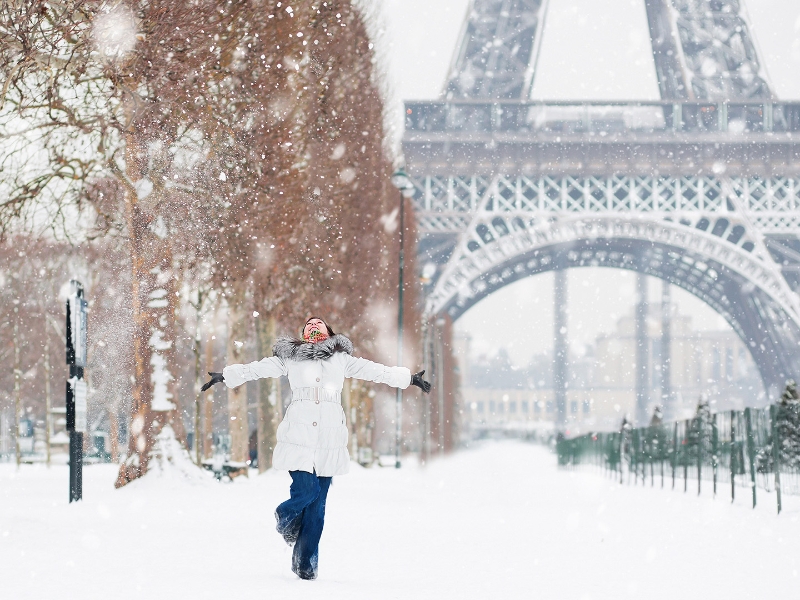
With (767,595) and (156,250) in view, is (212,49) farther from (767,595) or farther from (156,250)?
(767,595)

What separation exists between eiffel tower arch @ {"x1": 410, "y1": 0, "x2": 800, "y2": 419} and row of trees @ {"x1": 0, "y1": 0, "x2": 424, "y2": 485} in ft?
93.7

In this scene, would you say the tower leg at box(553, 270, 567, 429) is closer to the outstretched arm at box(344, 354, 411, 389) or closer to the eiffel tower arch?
the eiffel tower arch

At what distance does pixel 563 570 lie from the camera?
29.2 ft

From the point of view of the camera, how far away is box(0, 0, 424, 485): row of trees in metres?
12.1

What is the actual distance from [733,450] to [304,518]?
37.7 feet

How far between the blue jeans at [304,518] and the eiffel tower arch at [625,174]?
47.1m

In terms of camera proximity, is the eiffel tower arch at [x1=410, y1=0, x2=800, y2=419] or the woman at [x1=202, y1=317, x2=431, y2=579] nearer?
the woman at [x1=202, y1=317, x2=431, y2=579]

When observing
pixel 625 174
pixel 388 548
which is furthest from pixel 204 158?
pixel 625 174

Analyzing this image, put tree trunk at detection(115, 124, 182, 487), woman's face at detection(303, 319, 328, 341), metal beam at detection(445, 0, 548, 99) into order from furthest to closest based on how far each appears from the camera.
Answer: metal beam at detection(445, 0, 548, 99) < tree trunk at detection(115, 124, 182, 487) < woman's face at detection(303, 319, 328, 341)

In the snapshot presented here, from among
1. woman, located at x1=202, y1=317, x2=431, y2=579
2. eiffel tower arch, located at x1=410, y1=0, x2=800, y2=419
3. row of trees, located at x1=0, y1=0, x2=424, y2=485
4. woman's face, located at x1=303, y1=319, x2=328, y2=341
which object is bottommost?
woman, located at x1=202, y1=317, x2=431, y2=579

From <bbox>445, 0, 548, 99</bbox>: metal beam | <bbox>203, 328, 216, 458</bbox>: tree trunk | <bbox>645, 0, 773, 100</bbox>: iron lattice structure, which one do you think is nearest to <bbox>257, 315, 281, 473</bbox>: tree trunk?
<bbox>203, 328, 216, 458</bbox>: tree trunk

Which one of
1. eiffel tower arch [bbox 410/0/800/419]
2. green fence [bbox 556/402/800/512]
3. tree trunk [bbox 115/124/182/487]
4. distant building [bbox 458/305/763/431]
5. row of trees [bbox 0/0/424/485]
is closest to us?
row of trees [bbox 0/0/424/485]

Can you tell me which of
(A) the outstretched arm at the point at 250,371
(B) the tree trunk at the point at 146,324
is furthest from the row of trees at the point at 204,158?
(A) the outstretched arm at the point at 250,371

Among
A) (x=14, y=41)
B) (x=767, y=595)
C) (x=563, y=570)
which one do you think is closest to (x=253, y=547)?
(x=563, y=570)
